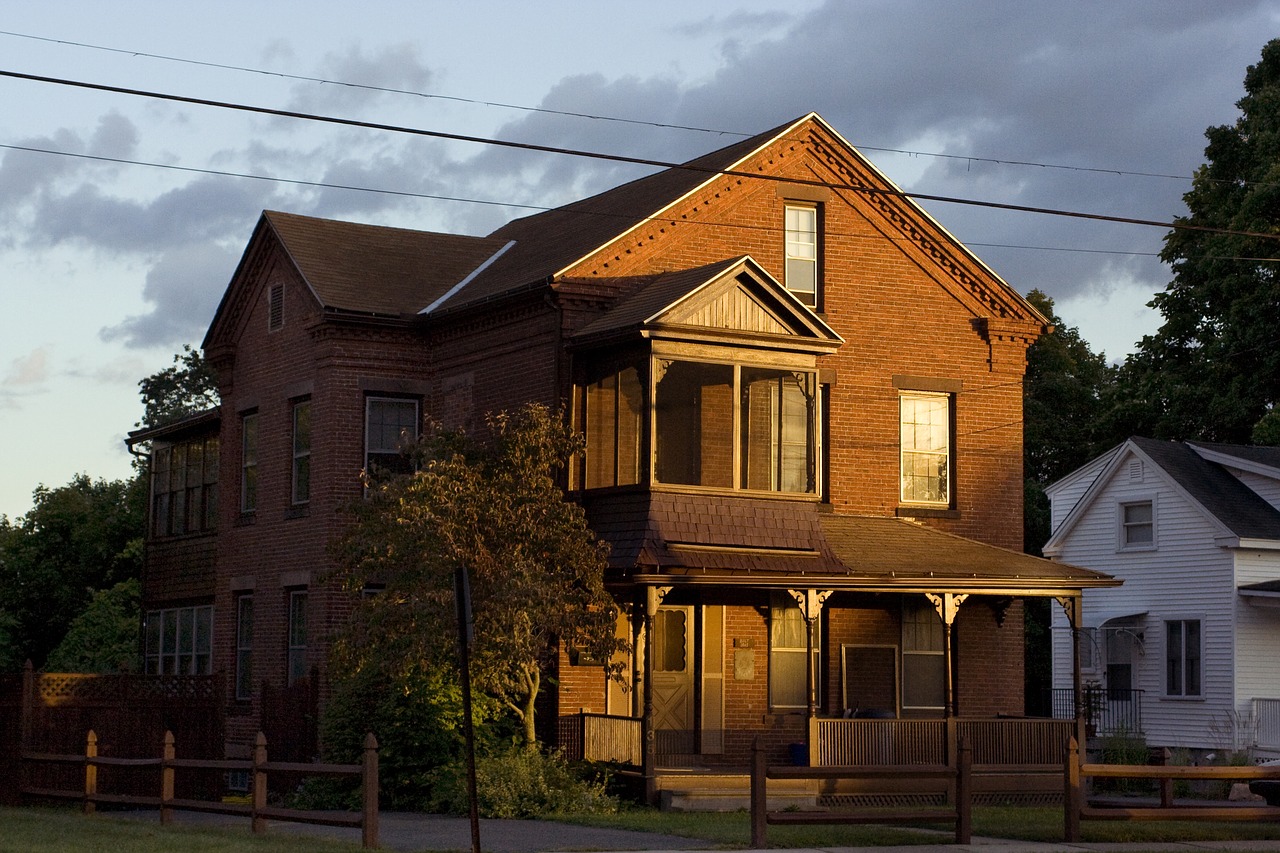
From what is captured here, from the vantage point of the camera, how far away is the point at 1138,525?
41.8m

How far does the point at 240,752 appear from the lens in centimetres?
3102

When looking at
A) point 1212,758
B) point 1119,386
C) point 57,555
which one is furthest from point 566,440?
point 1119,386

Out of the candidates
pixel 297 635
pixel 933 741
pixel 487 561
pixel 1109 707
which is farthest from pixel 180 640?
pixel 1109 707

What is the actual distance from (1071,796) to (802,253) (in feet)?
37.8

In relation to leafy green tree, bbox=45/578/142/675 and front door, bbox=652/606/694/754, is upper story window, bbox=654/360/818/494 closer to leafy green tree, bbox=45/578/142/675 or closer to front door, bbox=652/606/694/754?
front door, bbox=652/606/694/754

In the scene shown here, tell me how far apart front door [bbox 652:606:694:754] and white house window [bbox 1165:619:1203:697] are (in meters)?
16.7

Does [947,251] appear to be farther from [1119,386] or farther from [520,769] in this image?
[1119,386]

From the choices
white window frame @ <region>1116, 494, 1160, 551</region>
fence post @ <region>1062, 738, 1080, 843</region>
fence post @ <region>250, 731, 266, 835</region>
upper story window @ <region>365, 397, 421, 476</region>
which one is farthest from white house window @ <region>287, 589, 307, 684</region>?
white window frame @ <region>1116, 494, 1160, 551</region>

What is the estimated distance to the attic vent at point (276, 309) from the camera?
3139cm

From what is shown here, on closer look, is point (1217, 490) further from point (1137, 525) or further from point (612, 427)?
point (612, 427)

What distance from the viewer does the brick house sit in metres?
25.5

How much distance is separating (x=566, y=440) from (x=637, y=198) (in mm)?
7223

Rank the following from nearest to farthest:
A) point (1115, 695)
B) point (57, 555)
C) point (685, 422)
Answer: point (685, 422) < point (1115, 695) < point (57, 555)

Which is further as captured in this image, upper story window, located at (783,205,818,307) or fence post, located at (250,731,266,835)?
upper story window, located at (783,205,818,307)
